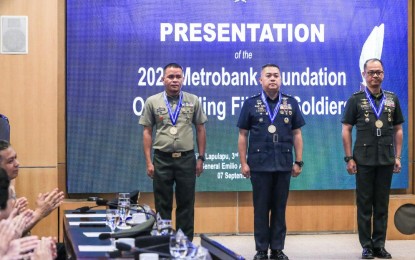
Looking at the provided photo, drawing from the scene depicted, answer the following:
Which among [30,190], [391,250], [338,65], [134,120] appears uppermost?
[338,65]

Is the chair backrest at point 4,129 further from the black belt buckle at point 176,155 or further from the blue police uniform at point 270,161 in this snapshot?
the blue police uniform at point 270,161

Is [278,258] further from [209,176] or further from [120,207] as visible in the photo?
[120,207]

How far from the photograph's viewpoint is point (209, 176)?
800 cm

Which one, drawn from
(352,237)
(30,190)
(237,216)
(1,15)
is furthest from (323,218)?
(1,15)

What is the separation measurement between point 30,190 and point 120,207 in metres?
3.24

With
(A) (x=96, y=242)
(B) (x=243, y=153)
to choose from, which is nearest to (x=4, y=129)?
(B) (x=243, y=153)

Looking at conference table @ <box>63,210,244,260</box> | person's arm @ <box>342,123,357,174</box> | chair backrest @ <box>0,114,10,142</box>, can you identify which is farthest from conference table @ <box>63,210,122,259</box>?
person's arm @ <box>342,123,357,174</box>

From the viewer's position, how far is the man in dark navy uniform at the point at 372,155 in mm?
6734

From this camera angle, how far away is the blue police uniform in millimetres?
6590

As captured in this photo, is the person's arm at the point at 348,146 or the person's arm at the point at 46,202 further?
the person's arm at the point at 348,146

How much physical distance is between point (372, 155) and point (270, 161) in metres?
0.84

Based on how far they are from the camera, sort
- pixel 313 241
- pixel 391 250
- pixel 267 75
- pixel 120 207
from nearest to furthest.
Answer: pixel 120 207
pixel 267 75
pixel 391 250
pixel 313 241

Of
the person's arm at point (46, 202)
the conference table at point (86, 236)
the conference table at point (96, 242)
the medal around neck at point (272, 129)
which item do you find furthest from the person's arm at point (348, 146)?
the person's arm at point (46, 202)

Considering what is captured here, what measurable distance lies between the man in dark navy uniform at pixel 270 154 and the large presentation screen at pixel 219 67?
1.33 metres
